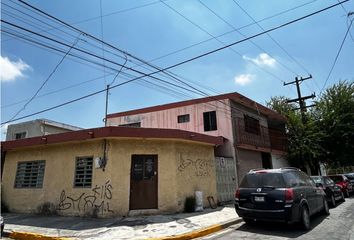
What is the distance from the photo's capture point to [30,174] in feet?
45.0

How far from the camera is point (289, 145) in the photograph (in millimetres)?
24547

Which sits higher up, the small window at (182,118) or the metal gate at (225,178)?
the small window at (182,118)

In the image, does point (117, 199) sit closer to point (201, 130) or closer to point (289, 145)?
point (201, 130)

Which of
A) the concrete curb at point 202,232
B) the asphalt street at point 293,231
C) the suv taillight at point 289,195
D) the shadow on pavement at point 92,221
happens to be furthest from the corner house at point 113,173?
the suv taillight at point 289,195

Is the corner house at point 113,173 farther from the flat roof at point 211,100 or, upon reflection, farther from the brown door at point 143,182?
the flat roof at point 211,100

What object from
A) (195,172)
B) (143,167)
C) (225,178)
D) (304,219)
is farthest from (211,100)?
(304,219)

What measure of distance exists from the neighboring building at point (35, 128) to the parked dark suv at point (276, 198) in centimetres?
1784

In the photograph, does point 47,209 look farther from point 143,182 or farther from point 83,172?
point 143,182

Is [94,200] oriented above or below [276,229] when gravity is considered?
above

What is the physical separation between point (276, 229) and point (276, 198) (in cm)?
113

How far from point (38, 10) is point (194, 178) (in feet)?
29.9

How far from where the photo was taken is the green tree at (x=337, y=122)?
2258cm

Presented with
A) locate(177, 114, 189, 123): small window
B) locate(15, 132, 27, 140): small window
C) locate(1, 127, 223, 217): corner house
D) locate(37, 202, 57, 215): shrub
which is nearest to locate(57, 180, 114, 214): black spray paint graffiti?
locate(1, 127, 223, 217): corner house

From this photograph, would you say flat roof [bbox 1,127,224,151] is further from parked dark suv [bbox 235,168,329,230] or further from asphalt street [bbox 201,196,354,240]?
asphalt street [bbox 201,196,354,240]
